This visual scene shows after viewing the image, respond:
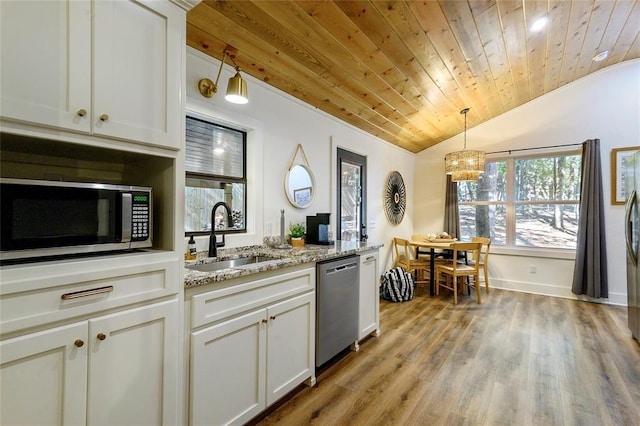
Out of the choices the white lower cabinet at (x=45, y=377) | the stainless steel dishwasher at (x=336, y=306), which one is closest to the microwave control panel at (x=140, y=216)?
the white lower cabinet at (x=45, y=377)

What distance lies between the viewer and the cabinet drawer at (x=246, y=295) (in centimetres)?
138

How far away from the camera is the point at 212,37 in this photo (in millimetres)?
1946

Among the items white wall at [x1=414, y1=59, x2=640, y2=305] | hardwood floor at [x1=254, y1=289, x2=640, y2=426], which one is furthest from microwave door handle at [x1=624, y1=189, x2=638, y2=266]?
white wall at [x1=414, y1=59, x2=640, y2=305]

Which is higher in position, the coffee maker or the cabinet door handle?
the coffee maker

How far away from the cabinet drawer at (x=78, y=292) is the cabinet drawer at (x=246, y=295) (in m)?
0.19

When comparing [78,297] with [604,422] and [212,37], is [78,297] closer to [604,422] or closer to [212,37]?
[212,37]

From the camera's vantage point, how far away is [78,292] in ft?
3.33

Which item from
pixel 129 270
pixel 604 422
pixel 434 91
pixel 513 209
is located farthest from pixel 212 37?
pixel 513 209

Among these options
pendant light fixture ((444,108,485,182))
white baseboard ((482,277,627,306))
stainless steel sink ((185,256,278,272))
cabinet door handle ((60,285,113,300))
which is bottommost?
white baseboard ((482,277,627,306))

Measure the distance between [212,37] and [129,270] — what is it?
5.25 ft

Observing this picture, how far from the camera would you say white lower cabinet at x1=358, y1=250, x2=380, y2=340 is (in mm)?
2645

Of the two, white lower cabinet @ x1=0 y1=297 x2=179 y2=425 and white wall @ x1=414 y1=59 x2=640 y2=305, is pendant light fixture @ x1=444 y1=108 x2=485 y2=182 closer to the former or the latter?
white wall @ x1=414 y1=59 x2=640 y2=305

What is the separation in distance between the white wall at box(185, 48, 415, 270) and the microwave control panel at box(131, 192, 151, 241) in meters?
0.84

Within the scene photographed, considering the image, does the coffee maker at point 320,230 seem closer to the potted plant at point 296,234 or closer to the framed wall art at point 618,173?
the potted plant at point 296,234
